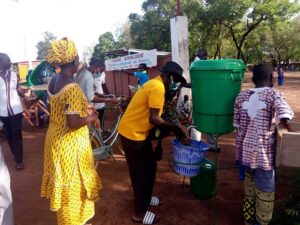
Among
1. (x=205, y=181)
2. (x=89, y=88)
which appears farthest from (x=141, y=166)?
(x=89, y=88)

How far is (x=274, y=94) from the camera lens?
2305 mm

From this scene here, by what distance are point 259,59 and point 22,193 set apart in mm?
42430

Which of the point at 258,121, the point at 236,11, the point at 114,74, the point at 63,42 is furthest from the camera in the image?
the point at 236,11

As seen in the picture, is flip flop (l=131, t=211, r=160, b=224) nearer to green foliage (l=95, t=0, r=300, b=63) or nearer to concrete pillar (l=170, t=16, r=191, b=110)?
concrete pillar (l=170, t=16, r=191, b=110)

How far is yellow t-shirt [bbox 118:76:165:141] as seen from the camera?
2.51 metres

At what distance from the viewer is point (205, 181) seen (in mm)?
3418

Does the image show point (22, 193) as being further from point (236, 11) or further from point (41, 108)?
point (236, 11)

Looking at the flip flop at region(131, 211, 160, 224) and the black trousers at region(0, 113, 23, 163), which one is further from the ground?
the black trousers at region(0, 113, 23, 163)

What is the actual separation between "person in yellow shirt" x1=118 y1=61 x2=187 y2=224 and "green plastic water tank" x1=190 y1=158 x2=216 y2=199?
711 millimetres

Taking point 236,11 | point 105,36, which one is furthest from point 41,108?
point 105,36

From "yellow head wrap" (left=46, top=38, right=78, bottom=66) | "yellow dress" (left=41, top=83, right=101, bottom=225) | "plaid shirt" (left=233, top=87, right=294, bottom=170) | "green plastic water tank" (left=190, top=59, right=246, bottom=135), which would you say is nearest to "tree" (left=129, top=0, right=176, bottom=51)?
"green plastic water tank" (left=190, top=59, right=246, bottom=135)

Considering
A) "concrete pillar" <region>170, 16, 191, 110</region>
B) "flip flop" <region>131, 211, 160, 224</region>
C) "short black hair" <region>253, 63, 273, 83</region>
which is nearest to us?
"short black hair" <region>253, 63, 273, 83</region>

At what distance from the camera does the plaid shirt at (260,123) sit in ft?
7.56

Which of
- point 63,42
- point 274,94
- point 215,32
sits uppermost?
point 215,32
